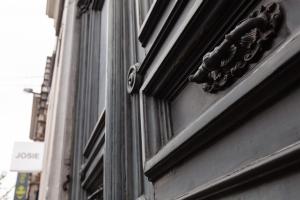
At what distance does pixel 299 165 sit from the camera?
489mm

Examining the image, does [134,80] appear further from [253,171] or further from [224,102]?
[253,171]

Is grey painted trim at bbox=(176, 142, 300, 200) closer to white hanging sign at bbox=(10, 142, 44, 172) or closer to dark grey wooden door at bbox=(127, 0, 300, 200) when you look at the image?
dark grey wooden door at bbox=(127, 0, 300, 200)

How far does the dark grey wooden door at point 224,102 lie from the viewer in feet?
1.73

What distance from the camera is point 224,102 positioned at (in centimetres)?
64

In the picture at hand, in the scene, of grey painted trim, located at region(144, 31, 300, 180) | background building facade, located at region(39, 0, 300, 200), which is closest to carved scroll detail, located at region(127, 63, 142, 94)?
background building facade, located at region(39, 0, 300, 200)

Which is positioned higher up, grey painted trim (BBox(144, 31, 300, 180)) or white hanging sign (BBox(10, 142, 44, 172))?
white hanging sign (BBox(10, 142, 44, 172))

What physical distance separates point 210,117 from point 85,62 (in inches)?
86.8

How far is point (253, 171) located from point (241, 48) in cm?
22

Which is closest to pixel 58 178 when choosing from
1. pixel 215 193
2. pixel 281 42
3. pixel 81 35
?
pixel 81 35

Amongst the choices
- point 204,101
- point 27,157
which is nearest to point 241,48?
point 204,101

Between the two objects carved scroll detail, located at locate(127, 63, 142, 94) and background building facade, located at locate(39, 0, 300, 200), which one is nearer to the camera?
background building facade, located at locate(39, 0, 300, 200)

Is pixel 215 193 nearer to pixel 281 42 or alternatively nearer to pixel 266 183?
pixel 266 183

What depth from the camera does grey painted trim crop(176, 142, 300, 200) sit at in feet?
1.59

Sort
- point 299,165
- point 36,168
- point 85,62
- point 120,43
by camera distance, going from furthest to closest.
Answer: point 36,168
point 85,62
point 120,43
point 299,165
